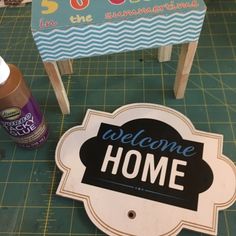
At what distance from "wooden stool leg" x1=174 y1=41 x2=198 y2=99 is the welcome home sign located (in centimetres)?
8

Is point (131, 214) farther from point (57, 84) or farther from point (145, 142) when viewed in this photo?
point (57, 84)

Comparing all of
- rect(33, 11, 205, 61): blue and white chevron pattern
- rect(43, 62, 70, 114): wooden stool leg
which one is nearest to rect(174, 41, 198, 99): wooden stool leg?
rect(33, 11, 205, 61): blue and white chevron pattern

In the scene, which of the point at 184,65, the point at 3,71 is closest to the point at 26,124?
the point at 3,71

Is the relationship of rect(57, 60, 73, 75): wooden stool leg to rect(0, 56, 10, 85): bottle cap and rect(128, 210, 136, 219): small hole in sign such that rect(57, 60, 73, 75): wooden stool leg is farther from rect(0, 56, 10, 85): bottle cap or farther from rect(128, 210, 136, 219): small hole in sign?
rect(128, 210, 136, 219): small hole in sign

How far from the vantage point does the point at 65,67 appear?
2.95 ft

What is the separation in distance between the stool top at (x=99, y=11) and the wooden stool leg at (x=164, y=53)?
285 millimetres

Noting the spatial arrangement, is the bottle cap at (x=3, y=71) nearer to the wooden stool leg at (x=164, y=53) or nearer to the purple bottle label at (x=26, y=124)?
the purple bottle label at (x=26, y=124)

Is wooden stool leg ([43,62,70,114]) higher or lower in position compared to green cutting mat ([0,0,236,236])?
higher

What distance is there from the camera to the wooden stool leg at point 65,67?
883 millimetres

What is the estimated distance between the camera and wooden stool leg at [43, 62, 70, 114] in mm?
672

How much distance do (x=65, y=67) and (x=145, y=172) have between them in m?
0.44

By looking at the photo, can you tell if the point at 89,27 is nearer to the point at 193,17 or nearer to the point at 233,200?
the point at 193,17

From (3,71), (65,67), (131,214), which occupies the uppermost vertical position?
(3,71)

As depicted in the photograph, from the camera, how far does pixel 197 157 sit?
0.71m
